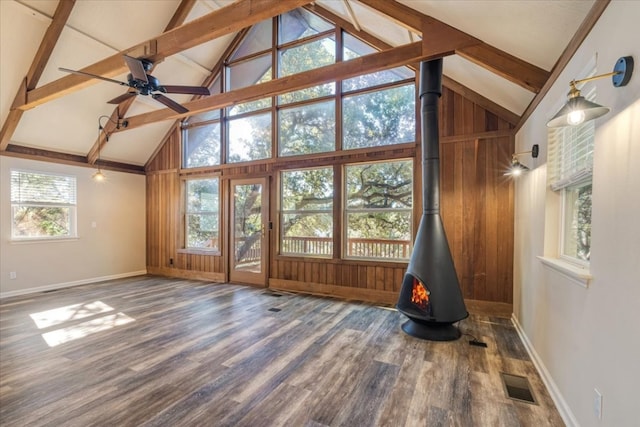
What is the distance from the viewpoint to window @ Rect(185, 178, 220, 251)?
247 inches

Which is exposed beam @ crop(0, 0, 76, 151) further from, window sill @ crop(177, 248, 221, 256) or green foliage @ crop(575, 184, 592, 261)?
green foliage @ crop(575, 184, 592, 261)

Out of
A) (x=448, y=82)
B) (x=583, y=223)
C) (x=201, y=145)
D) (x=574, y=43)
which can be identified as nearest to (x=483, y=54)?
(x=574, y=43)

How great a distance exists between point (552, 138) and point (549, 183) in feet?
1.30

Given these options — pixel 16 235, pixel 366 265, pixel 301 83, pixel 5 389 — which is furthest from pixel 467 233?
pixel 16 235

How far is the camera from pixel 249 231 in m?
5.80

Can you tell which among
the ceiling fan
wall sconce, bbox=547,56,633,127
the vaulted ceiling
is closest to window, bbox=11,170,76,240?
the vaulted ceiling

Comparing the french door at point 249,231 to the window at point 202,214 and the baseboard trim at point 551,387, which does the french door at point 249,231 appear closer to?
the window at point 202,214

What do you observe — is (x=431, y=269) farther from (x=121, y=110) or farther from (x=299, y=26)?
(x=121, y=110)

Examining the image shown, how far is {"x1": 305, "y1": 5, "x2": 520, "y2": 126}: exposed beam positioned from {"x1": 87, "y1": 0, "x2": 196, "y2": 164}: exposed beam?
215 cm

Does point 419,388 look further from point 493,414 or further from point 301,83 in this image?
point 301,83

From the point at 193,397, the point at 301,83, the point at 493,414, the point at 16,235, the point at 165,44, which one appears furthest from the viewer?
the point at 16,235

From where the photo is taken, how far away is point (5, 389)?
2.20 metres

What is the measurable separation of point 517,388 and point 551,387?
0.22 meters

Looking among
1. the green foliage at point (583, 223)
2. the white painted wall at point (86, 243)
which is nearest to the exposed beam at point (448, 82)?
the green foliage at point (583, 223)
